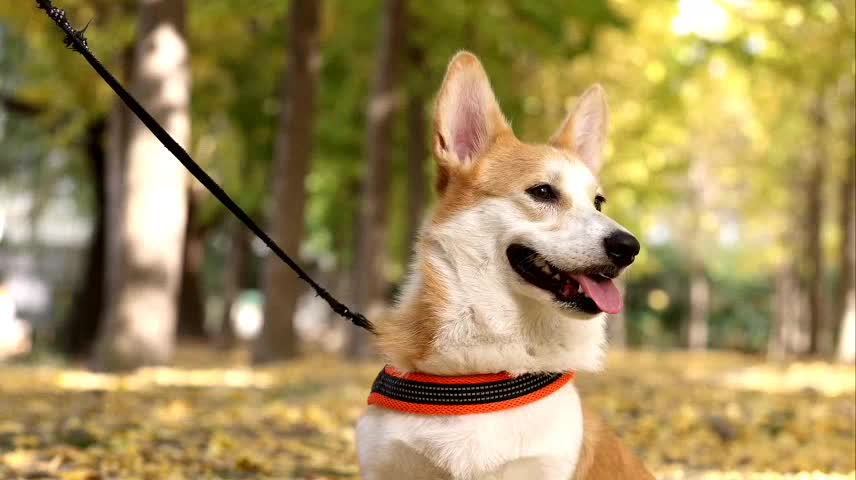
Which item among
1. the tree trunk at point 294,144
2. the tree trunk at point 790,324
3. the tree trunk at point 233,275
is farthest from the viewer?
the tree trunk at point 790,324

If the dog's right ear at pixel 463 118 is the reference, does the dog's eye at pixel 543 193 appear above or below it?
below

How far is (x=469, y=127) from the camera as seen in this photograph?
390cm

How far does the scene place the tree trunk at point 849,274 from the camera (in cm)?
1516

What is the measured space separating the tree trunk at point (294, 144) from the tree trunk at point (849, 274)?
8549mm

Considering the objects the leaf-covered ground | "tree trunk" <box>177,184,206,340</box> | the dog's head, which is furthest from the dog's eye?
"tree trunk" <box>177,184,206,340</box>

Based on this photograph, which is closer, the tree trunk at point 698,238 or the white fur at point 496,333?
the white fur at point 496,333

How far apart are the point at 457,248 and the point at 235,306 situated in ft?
70.2

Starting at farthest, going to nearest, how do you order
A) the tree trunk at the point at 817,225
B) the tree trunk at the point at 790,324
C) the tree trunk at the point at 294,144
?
the tree trunk at the point at 790,324, the tree trunk at the point at 817,225, the tree trunk at the point at 294,144

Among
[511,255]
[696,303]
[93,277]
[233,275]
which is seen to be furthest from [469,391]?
[696,303]

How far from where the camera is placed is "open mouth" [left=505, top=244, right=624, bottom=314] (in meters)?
3.40

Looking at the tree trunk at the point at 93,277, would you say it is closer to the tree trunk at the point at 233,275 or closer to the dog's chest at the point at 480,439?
the tree trunk at the point at 233,275

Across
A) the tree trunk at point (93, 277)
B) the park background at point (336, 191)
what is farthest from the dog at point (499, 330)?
the tree trunk at point (93, 277)

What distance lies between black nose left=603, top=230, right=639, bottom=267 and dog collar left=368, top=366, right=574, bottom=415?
0.47m

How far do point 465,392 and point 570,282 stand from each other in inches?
21.2
